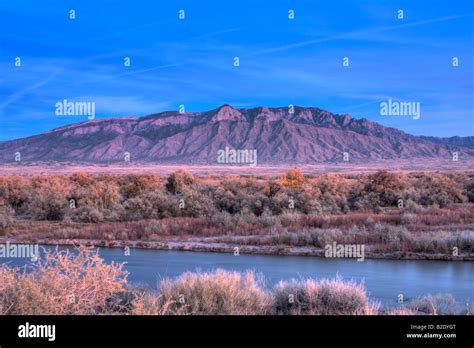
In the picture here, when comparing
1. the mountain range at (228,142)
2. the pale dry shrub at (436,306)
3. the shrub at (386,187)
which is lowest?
the pale dry shrub at (436,306)

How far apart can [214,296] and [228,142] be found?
360 ft

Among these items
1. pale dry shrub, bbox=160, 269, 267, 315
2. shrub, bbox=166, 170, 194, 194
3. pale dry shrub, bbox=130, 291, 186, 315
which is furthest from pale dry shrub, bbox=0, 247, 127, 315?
shrub, bbox=166, 170, 194, 194

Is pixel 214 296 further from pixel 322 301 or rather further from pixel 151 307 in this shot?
pixel 322 301

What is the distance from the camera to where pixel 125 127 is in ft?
465

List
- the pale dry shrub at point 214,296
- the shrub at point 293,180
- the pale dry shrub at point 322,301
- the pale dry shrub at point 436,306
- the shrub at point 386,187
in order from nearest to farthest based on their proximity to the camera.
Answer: the pale dry shrub at point 214,296 < the pale dry shrub at point 322,301 < the pale dry shrub at point 436,306 < the shrub at point 386,187 < the shrub at point 293,180

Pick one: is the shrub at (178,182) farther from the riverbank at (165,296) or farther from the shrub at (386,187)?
the riverbank at (165,296)

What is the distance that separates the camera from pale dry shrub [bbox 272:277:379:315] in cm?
1101

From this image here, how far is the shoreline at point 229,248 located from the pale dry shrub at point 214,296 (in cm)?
1012

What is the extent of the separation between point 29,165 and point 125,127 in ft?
162

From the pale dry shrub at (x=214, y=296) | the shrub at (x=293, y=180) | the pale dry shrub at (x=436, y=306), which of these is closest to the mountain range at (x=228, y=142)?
the shrub at (x=293, y=180)

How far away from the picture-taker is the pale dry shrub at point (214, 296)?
10.9 m
